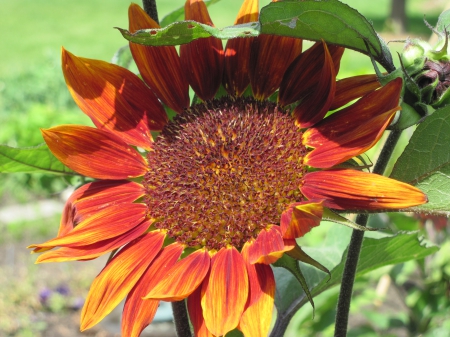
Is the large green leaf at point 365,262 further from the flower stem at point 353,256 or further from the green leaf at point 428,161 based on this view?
the green leaf at point 428,161

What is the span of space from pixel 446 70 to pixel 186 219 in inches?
10.9

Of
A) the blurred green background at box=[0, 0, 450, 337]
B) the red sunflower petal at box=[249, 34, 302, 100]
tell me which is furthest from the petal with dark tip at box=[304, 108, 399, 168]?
the blurred green background at box=[0, 0, 450, 337]

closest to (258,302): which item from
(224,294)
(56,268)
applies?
(224,294)

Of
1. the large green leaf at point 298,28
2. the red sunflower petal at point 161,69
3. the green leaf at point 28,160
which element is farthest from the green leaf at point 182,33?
the green leaf at point 28,160

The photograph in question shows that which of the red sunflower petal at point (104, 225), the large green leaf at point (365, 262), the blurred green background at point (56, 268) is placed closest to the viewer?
the red sunflower petal at point (104, 225)

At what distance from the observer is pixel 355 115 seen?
1.83 feet

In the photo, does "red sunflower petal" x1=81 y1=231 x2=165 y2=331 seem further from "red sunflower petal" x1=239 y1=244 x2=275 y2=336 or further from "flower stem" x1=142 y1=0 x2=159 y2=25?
"flower stem" x1=142 y1=0 x2=159 y2=25

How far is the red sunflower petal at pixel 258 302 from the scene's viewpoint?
485 mm


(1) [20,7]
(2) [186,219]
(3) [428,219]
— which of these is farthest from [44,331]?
(1) [20,7]

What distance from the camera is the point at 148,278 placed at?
0.55 m

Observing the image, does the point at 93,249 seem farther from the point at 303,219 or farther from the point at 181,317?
the point at 303,219

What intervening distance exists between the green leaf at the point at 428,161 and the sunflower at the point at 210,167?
51 mm

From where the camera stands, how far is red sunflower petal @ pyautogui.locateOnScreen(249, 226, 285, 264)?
477 millimetres

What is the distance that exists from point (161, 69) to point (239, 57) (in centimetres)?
8
